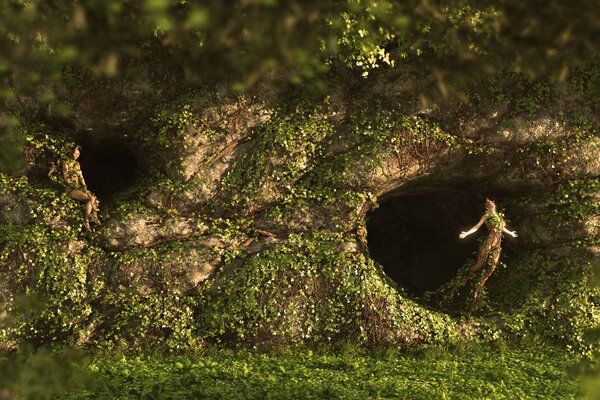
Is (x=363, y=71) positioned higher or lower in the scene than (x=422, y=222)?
higher

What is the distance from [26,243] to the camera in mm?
→ 14477

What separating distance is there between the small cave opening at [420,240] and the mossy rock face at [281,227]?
4.52 m

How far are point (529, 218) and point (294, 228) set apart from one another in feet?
19.6

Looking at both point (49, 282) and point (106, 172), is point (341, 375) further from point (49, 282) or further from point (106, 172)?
point (106, 172)

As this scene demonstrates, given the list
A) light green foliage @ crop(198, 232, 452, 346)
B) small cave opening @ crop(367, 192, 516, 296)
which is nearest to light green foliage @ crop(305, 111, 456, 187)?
light green foliage @ crop(198, 232, 452, 346)

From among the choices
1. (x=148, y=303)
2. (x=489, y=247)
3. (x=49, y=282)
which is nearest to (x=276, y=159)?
(x=148, y=303)

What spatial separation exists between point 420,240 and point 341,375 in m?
10.9

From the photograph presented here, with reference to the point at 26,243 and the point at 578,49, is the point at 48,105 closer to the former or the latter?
the point at 26,243

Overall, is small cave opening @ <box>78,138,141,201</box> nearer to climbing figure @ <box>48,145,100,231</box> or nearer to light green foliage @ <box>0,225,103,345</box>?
climbing figure @ <box>48,145,100,231</box>

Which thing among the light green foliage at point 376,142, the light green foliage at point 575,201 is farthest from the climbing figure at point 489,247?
the light green foliage at point 376,142

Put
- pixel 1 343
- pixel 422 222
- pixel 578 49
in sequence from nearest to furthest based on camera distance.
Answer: pixel 578 49
pixel 1 343
pixel 422 222

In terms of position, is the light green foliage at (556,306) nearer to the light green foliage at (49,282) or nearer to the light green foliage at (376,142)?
the light green foliage at (376,142)

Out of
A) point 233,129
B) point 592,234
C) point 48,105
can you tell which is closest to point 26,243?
point 48,105

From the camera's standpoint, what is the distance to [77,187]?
15000 millimetres
